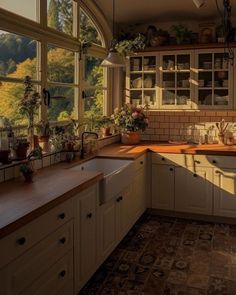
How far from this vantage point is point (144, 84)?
4816 millimetres

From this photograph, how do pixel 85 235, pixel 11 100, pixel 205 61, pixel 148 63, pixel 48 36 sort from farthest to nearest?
pixel 148 63 < pixel 205 61 < pixel 48 36 < pixel 11 100 < pixel 85 235

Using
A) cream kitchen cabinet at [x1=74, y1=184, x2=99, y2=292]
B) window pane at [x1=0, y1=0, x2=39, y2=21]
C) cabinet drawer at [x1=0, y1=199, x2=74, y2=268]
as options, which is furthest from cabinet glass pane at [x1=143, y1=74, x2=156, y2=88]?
cabinet drawer at [x1=0, y1=199, x2=74, y2=268]

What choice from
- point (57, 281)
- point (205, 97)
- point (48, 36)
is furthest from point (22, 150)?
point (205, 97)

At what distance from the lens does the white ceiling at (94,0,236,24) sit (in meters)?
4.39

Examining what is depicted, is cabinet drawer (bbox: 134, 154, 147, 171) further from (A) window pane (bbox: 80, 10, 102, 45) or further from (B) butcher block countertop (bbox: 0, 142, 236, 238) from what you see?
(A) window pane (bbox: 80, 10, 102, 45)

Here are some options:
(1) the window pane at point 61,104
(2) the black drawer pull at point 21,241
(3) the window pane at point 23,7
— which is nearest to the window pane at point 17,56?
(3) the window pane at point 23,7

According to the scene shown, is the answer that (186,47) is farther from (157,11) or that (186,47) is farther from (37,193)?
(37,193)

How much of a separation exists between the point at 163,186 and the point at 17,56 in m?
2.32

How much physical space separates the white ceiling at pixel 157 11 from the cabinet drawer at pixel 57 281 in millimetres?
3198

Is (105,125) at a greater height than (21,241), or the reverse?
(105,125)

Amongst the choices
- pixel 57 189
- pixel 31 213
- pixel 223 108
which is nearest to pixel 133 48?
pixel 223 108

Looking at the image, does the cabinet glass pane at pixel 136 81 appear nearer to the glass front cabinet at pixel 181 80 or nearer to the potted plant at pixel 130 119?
the glass front cabinet at pixel 181 80

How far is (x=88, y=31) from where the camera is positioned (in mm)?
4387

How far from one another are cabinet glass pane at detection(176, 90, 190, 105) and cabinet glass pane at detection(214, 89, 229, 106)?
0.35 m
